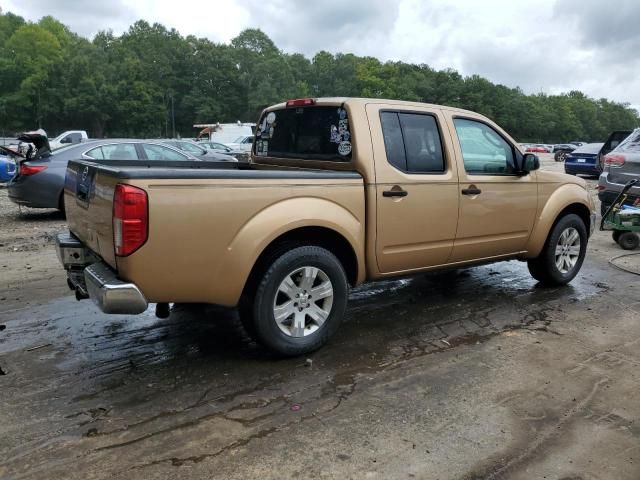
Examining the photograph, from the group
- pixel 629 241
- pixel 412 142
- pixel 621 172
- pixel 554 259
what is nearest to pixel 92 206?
pixel 412 142

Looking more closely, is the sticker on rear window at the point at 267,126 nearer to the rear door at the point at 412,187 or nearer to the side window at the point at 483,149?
the rear door at the point at 412,187

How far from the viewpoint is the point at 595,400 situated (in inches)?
136

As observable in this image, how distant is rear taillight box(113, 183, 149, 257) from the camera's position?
10.3 ft

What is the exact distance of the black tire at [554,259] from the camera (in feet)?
18.7

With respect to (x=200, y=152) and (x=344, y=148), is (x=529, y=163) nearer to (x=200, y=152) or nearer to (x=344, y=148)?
(x=344, y=148)

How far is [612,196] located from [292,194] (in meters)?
6.88

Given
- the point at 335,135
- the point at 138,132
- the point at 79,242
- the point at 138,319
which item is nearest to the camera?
the point at 79,242

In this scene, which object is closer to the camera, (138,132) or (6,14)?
(138,132)

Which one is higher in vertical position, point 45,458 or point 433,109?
point 433,109

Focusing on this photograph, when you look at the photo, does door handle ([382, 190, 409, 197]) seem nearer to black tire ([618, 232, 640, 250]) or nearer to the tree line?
black tire ([618, 232, 640, 250])

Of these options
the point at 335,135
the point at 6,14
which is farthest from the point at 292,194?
the point at 6,14

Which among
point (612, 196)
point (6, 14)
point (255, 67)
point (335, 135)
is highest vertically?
point (6, 14)

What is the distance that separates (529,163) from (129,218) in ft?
12.4

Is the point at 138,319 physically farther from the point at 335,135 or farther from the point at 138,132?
the point at 138,132
